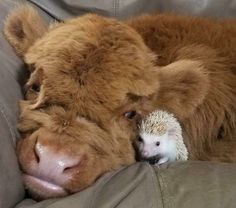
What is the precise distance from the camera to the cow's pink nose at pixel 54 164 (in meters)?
1.11

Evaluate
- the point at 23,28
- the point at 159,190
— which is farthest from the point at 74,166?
the point at 23,28

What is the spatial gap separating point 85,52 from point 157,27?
391 mm

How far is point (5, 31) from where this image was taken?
4.98 feet

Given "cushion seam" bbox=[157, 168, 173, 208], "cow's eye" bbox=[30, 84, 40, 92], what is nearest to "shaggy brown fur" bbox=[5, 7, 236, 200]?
"cow's eye" bbox=[30, 84, 40, 92]

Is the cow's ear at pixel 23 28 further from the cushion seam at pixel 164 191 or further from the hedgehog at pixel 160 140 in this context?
the cushion seam at pixel 164 191

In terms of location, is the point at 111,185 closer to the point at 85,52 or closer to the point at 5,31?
the point at 85,52

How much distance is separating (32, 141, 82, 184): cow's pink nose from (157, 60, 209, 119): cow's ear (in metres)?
0.33

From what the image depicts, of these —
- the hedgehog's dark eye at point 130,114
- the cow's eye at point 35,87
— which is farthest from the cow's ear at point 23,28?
the hedgehog's dark eye at point 130,114

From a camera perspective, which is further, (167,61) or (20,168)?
(167,61)

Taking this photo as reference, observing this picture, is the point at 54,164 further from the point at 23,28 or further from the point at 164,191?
the point at 23,28

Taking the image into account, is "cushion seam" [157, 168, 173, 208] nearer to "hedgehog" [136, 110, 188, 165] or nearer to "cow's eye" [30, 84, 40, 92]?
"hedgehog" [136, 110, 188, 165]

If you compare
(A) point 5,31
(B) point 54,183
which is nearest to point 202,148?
(B) point 54,183

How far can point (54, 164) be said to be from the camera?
3.64 feet

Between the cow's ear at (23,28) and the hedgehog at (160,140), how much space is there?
36 centimetres
